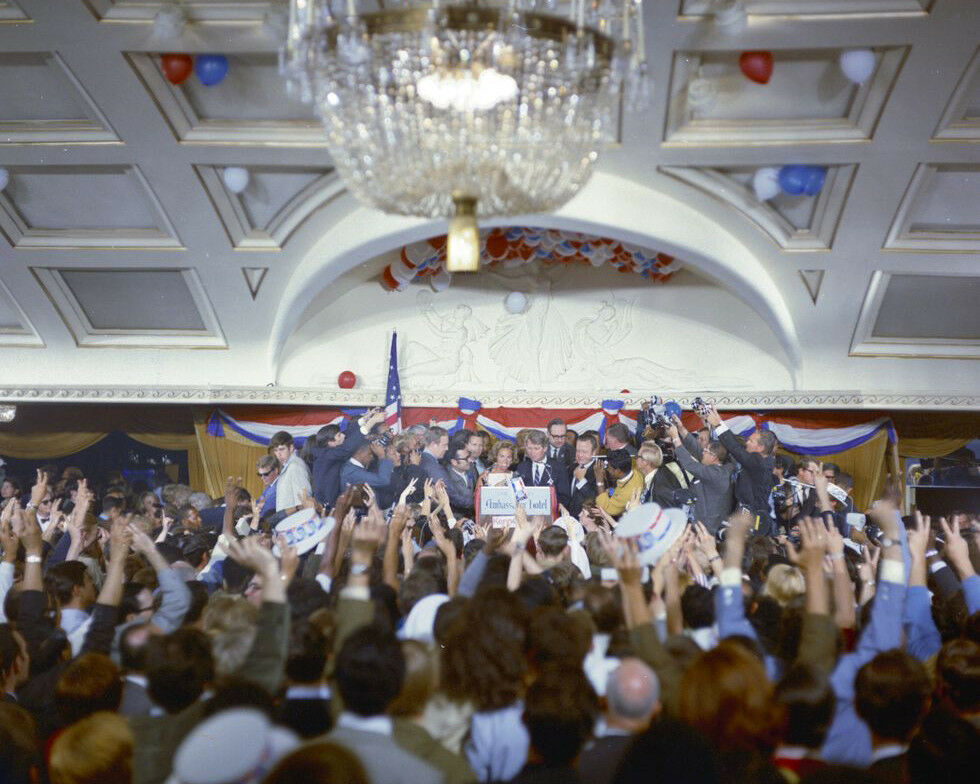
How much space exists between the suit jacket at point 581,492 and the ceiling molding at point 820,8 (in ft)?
12.8

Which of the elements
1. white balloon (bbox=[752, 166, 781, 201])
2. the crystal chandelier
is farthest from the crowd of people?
white balloon (bbox=[752, 166, 781, 201])

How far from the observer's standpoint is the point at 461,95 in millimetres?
3873

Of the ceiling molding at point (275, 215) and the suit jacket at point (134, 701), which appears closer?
the suit jacket at point (134, 701)

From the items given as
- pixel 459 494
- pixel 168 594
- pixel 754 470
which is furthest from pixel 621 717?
pixel 459 494

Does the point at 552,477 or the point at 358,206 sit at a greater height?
the point at 358,206

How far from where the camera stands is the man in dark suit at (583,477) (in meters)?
9.09

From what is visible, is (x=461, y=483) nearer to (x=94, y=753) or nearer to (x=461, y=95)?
(x=461, y=95)

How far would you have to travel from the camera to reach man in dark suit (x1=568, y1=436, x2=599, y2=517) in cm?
909

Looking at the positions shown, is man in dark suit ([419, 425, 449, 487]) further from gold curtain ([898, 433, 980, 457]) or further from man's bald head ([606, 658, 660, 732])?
man's bald head ([606, 658, 660, 732])

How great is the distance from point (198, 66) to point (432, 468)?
372 cm

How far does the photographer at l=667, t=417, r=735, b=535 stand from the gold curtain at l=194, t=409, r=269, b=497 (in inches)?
179

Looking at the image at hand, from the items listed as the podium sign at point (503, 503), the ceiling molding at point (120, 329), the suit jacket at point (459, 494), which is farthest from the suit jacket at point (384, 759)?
the ceiling molding at point (120, 329)

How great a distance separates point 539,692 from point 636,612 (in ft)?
2.29

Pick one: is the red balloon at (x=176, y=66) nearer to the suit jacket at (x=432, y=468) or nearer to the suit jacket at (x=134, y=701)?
the suit jacket at (x=432, y=468)
